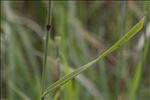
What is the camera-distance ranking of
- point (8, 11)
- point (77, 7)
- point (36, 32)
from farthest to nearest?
point (77, 7)
point (36, 32)
point (8, 11)

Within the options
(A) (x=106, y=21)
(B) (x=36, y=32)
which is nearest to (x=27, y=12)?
(B) (x=36, y=32)

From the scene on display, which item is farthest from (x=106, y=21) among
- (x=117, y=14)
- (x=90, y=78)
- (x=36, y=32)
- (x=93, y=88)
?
(x=93, y=88)

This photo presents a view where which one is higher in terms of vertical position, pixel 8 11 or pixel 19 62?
pixel 8 11

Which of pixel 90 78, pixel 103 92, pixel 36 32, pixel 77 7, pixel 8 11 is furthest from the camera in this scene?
pixel 77 7

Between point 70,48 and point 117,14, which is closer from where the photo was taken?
point 70,48

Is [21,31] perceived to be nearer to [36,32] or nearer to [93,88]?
[36,32]

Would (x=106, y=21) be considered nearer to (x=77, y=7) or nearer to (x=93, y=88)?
(x=77, y=7)
